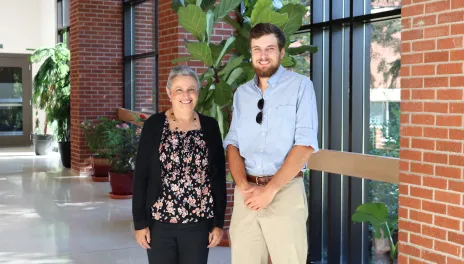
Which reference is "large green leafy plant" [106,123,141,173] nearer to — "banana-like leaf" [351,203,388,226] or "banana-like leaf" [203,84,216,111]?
"banana-like leaf" [203,84,216,111]

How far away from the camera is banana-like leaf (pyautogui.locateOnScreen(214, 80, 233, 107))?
12.5 ft

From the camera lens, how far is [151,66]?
908 cm

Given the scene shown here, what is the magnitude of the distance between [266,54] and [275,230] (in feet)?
2.50

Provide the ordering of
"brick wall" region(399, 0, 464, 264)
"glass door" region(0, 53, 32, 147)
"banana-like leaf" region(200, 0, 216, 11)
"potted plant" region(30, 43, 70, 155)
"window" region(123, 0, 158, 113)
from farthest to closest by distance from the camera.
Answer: "glass door" region(0, 53, 32, 147) → "potted plant" region(30, 43, 70, 155) → "window" region(123, 0, 158, 113) → "banana-like leaf" region(200, 0, 216, 11) → "brick wall" region(399, 0, 464, 264)

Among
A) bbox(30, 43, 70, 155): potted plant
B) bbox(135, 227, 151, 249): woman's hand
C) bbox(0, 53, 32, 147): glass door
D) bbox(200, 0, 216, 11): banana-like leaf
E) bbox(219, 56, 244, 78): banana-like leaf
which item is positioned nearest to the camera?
bbox(135, 227, 151, 249): woman's hand

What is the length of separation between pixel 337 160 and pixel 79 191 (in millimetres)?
5022

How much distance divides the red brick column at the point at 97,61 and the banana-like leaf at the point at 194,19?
6573 millimetres

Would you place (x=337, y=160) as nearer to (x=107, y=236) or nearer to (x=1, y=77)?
(x=107, y=236)

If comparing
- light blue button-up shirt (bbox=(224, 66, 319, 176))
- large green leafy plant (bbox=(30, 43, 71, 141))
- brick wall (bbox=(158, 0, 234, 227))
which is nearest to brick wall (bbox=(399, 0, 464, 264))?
light blue button-up shirt (bbox=(224, 66, 319, 176))

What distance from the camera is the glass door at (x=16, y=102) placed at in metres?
16.1

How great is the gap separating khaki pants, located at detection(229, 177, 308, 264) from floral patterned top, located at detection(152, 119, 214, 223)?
175mm

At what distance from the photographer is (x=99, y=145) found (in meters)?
9.25

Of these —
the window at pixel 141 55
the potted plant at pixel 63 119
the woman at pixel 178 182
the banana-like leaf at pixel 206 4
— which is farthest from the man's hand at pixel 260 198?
the potted plant at pixel 63 119

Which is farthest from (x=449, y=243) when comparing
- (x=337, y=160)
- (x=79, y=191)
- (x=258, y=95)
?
(x=79, y=191)
